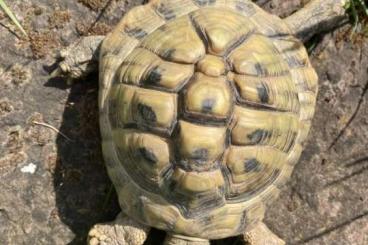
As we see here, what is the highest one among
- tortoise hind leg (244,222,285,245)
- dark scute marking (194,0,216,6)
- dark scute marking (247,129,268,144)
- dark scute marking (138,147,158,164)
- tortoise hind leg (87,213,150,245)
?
dark scute marking (194,0,216,6)

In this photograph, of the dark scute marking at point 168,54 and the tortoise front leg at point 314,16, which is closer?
the dark scute marking at point 168,54

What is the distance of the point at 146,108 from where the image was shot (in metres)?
3.94

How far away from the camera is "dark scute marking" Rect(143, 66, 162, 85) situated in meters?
3.93

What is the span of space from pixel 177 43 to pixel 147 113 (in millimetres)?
496

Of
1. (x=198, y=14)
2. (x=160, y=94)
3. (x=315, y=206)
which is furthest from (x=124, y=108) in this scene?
(x=315, y=206)

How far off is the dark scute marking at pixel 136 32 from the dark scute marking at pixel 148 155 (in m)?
0.86

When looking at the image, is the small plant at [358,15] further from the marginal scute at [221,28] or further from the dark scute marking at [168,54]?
the dark scute marking at [168,54]

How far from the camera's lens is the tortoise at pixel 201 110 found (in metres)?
3.86

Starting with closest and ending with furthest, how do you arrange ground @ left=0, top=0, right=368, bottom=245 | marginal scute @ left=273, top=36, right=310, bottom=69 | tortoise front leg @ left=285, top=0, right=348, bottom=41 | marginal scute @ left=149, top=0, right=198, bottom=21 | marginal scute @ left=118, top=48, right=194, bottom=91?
1. marginal scute @ left=118, top=48, right=194, bottom=91
2. marginal scute @ left=149, top=0, right=198, bottom=21
3. marginal scute @ left=273, top=36, right=310, bottom=69
4. tortoise front leg @ left=285, top=0, right=348, bottom=41
5. ground @ left=0, top=0, right=368, bottom=245

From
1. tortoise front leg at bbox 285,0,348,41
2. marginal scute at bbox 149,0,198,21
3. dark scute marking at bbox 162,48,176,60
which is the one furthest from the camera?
tortoise front leg at bbox 285,0,348,41

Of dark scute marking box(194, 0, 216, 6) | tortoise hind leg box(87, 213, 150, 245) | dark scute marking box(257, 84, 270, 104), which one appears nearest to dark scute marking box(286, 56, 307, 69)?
dark scute marking box(257, 84, 270, 104)

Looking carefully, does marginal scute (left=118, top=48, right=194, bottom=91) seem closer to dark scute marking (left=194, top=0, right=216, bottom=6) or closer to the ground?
dark scute marking (left=194, top=0, right=216, bottom=6)

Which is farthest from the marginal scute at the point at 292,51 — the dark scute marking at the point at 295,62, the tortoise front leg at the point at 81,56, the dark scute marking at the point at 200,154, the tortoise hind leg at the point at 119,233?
the tortoise hind leg at the point at 119,233

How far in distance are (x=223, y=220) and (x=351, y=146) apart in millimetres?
1362
